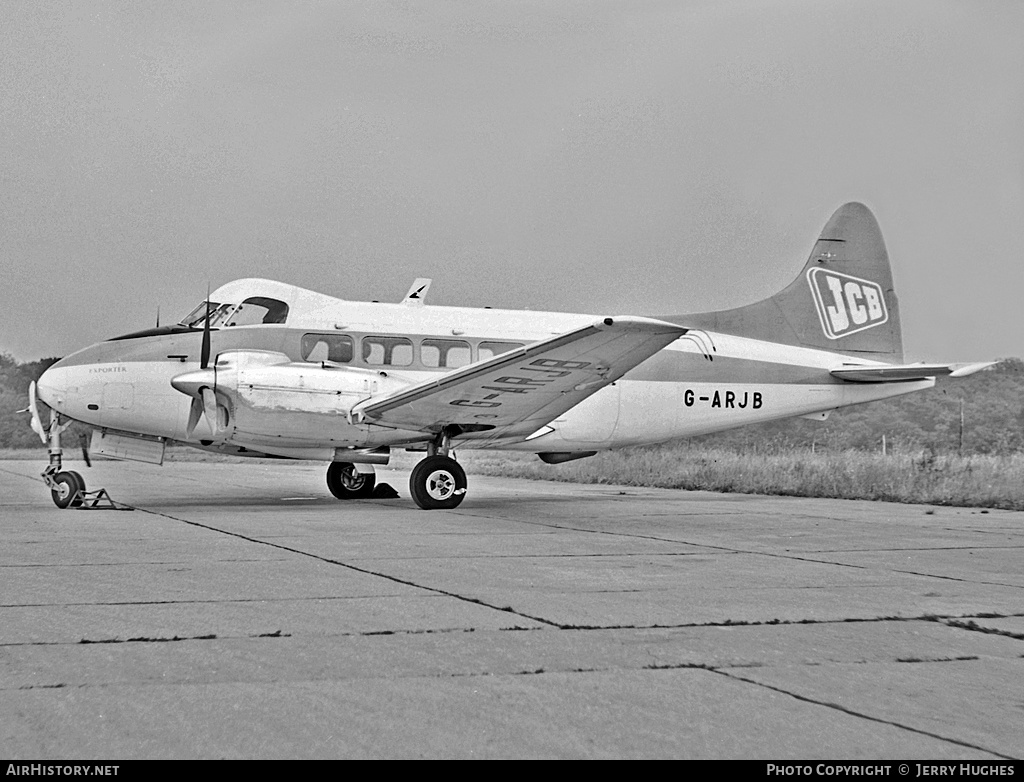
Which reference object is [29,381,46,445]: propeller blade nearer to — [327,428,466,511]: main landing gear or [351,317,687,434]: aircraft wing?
[351,317,687,434]: aircraft wing

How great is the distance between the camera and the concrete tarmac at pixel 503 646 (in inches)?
129

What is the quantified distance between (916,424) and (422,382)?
5537 cm

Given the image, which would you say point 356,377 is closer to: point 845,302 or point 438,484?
point 438,484

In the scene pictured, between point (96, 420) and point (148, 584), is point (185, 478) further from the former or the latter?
point (148, 584)

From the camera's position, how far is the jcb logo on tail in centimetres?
1859

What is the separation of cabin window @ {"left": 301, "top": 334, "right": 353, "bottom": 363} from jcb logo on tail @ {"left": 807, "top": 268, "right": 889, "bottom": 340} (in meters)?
8.45

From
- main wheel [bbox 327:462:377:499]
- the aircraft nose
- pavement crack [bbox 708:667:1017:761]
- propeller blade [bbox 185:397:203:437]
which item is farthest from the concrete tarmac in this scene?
main wheel [bbox 327:462:377:499]

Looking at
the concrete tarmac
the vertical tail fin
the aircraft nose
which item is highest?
the vertical tail fin

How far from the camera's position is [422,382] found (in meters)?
13.6

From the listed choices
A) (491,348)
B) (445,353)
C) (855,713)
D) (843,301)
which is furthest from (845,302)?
(855,713)

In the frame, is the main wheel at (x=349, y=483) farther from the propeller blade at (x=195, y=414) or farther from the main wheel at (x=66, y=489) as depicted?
the main wheel at (x=66, y=489)

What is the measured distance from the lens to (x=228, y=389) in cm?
1377
